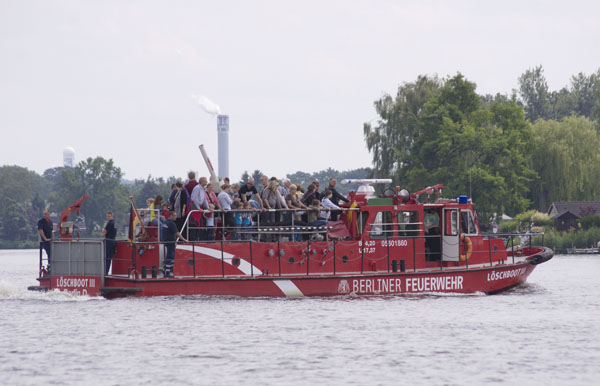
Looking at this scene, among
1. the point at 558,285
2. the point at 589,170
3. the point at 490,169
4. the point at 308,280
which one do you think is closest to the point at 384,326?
the point at 308,280

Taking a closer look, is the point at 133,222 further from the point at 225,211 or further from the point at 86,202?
the point at 86,202

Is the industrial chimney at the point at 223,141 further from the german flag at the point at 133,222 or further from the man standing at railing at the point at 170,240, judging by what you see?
the man standing at railing at the point at 170,240

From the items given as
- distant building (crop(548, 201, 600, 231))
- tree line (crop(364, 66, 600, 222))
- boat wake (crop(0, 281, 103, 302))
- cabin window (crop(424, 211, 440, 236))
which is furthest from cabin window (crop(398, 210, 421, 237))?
distant building (crop(548, 201, 600, 231))

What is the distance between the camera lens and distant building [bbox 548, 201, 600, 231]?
231ft

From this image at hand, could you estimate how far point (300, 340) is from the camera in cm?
2033

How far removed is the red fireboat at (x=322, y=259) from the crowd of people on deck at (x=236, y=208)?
0.29 m

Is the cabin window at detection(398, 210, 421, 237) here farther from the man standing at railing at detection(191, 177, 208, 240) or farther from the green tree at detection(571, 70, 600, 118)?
the green tree at detection(571, 70, 600, 118)

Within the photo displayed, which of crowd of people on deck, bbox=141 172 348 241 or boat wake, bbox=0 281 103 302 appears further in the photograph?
boat wake, bbox=0 281 103 302

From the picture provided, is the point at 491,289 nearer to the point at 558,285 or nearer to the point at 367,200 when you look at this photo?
the point at 367,200

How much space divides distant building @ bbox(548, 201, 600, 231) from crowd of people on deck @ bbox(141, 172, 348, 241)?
47700mm

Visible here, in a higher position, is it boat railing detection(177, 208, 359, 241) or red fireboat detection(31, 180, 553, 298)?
boat railing detection(177, 208, 359, 241)

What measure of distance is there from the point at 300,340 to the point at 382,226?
7.36 meters

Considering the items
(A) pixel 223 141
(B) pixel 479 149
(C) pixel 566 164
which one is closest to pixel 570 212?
(C) pixel 566 164

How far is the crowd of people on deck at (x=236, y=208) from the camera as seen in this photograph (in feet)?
83.4
